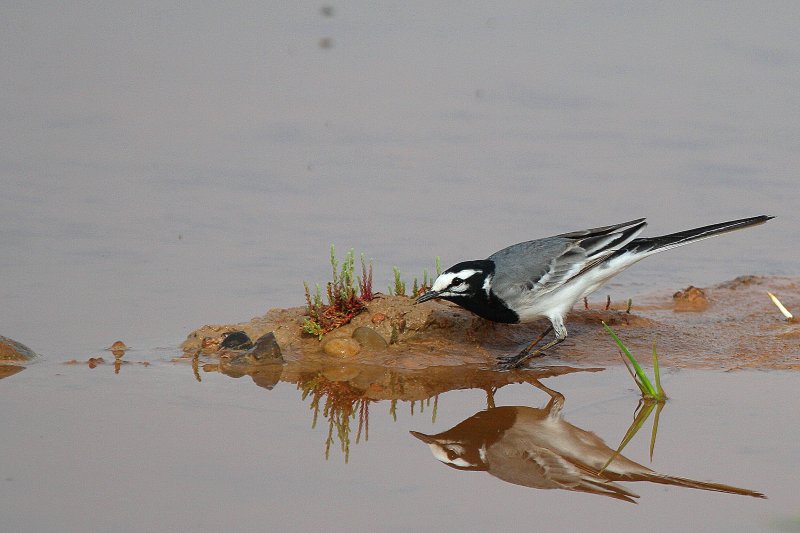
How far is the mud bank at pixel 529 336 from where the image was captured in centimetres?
962

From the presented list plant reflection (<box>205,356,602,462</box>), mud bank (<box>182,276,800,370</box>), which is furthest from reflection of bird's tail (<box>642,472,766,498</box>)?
mud bank (<box>182,276,800,370</box>)

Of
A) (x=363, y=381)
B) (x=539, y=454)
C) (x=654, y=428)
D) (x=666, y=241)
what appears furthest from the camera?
(x=666, y=241)

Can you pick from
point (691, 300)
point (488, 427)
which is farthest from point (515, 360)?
point (691, 300)

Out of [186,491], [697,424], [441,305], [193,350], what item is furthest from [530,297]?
[186,491]

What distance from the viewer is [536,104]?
16.1 metres

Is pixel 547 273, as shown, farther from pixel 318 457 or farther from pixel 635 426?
pixel 318 457

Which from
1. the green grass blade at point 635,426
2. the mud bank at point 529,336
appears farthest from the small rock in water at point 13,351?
the green grass blade at point 635,426

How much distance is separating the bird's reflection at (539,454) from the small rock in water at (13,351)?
330 centimetres

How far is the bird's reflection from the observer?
23.2 ft

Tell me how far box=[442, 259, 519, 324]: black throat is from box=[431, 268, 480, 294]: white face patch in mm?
63

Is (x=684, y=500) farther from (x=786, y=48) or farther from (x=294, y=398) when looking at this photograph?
(x=786, y=48)

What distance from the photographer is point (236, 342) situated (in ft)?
31.4

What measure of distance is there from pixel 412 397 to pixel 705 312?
3680mm

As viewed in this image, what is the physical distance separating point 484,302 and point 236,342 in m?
2.00
